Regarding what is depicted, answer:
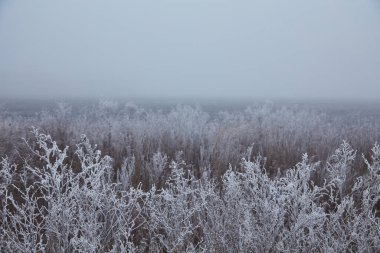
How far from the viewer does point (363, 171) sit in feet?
18.4

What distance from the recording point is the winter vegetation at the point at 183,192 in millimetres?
2568

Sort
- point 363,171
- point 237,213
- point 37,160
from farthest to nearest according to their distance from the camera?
point 363,171 → point 37,160 → point 237,213

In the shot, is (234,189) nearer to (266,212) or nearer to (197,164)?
(266,212)

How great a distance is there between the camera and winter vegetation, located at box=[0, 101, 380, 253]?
8.43ft

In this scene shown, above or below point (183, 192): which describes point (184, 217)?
below

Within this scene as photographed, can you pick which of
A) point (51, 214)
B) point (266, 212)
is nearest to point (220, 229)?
point (266, 212)

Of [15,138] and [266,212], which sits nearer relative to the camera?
[266,212]

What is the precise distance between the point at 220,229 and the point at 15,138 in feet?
14.0

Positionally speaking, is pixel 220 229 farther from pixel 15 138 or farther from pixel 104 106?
pixel 104 106

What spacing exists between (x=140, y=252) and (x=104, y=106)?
11.6 m

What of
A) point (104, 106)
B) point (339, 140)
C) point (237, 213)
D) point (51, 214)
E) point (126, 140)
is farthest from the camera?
point (104, 106)

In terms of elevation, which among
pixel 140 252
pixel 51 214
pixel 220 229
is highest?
pixel 51 214

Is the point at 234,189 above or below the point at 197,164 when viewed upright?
above

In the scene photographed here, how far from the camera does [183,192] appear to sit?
2.79m
